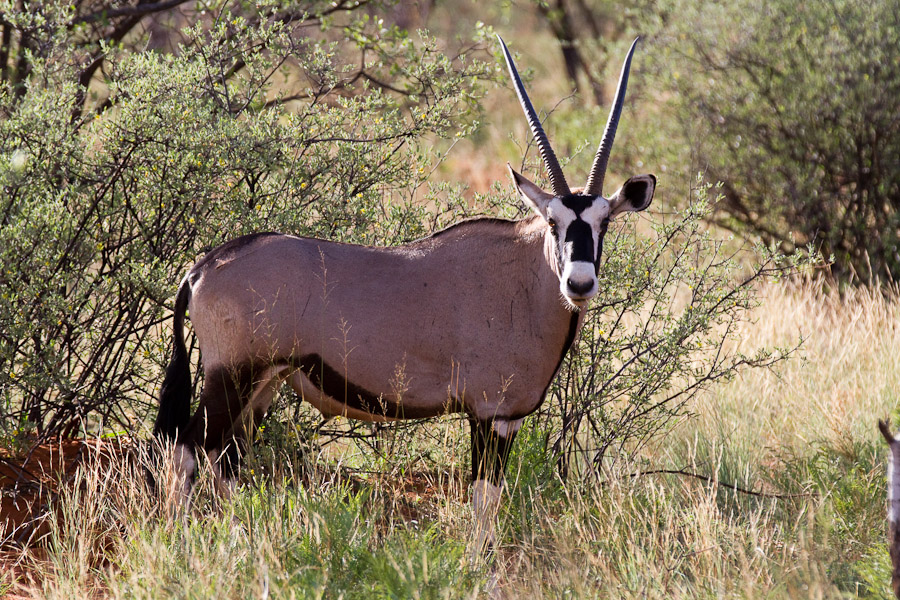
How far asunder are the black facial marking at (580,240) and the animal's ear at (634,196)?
0.25 metres

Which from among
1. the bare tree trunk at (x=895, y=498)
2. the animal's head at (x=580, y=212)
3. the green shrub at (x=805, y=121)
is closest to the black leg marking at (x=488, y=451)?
the animal's head at (x=580, y=212)

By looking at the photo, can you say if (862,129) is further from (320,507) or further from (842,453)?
(320,507)

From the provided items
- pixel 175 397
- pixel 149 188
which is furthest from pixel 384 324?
pixel 149 188

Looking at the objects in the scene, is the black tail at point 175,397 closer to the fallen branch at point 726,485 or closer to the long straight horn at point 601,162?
the long straight horn at point 601,162

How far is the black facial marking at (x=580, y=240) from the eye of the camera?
3.95 meters

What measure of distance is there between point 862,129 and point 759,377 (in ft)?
10.9

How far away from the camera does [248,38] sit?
5746 millimetres

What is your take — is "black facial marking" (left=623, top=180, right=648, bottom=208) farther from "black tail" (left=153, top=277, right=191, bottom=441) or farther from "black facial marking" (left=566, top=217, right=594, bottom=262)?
"black tail" (left=153, top=277, right=191, bottom=441)

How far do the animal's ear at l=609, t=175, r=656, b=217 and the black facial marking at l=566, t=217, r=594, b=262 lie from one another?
253mm

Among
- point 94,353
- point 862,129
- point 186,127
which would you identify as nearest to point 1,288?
point 94,353

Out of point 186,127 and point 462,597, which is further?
point 186,127

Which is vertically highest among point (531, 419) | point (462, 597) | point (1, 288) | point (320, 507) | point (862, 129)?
point (862, 129)

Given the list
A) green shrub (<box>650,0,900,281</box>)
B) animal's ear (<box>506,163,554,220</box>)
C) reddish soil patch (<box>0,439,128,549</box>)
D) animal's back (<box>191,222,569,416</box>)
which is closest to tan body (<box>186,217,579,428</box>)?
animal's back (<box>191,222,569,416</box>)

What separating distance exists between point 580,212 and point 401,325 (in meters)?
0.92
